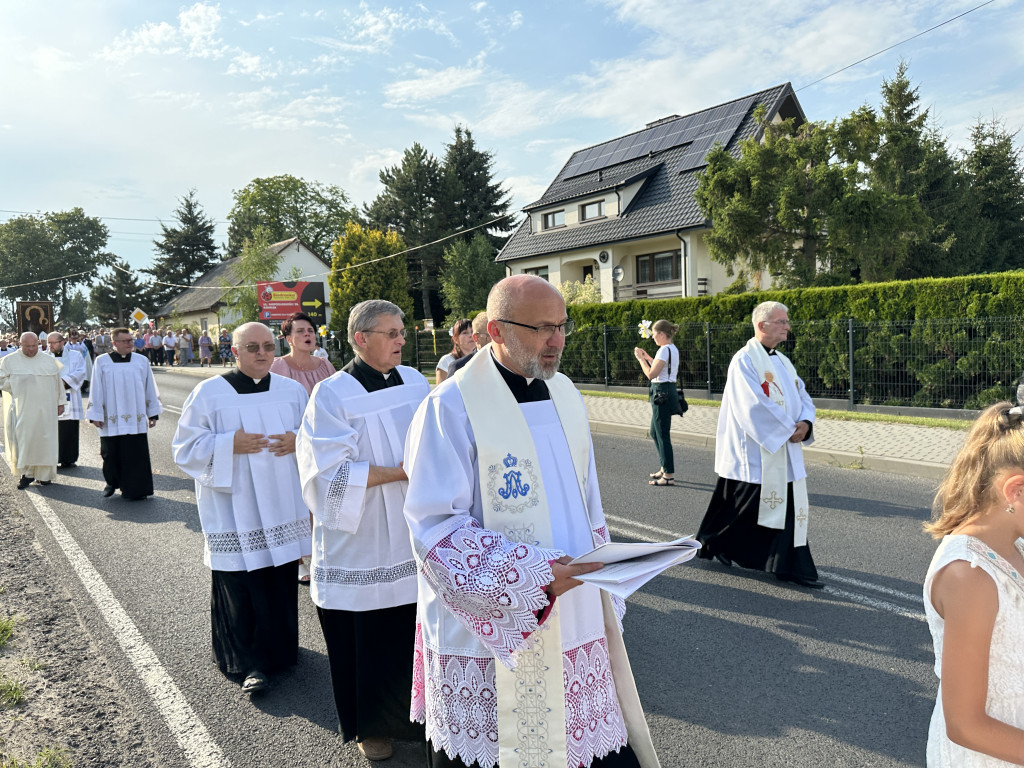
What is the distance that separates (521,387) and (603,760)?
1.15 metres

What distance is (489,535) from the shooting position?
202 cm

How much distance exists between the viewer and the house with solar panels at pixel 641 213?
28797mm

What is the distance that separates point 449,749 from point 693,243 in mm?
28327

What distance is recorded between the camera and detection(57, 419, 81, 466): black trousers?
11188 mm

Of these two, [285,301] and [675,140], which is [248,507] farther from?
[285,301]

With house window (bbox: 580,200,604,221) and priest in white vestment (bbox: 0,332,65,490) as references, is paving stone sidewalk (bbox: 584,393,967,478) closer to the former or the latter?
priest in white vestment (bbox: 0,332,65,490)

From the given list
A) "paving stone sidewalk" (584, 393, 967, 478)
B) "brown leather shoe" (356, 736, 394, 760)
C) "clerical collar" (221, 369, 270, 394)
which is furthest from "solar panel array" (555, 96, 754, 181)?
"brown leather shoe" (356, 736, 394, 760)

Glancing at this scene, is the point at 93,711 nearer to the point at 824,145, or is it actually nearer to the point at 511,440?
the point at 511,440

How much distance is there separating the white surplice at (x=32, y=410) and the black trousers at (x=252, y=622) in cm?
711

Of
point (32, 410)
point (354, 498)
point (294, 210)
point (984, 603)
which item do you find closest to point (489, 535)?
point (984, 603)

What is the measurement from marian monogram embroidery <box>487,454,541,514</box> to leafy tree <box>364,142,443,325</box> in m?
48.7

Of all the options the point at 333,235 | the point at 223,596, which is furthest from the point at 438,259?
the point at 223,596

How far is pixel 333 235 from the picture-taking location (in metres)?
66.6

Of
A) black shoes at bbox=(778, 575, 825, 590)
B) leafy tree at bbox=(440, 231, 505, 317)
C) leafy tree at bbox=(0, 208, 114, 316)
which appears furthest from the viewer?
leafy tree at bbox=(0, 208, 114, 316)
